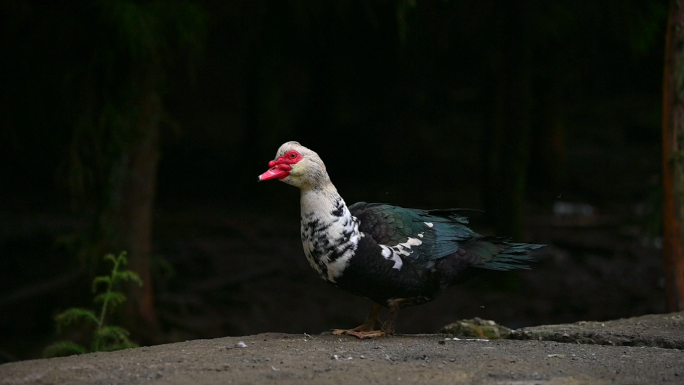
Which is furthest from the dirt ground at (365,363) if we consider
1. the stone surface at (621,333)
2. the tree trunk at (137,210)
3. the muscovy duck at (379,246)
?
the tree trunk at (137,210)

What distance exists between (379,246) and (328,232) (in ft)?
0.96

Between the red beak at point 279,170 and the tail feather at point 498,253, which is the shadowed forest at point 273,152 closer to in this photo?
the tail feather at point 498,253

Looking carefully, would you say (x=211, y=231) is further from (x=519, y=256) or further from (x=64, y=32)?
(x=519, y=256)

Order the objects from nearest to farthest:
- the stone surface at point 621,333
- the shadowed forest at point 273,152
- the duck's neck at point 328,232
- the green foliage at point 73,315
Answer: the duck's neck at point 328,232
the stone surface at point 621,333
the green foliage at point 73,315
the shadowed forest at point 273,152

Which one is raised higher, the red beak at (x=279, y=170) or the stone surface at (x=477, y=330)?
the red beak at (x=279, y=170)

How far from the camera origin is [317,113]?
41.8 ft

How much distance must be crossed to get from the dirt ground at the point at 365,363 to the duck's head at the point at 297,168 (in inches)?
33.4

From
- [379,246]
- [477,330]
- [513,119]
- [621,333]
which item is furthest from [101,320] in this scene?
[513,119]

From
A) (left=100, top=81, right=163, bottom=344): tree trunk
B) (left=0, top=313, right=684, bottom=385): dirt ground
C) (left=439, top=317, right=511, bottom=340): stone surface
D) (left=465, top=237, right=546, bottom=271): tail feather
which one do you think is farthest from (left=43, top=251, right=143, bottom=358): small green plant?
(left=465, top=237, right=546, bottom=271): tail feather

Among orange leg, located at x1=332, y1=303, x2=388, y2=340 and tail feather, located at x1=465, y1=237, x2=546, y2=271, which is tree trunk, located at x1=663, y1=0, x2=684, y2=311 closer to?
tail feather, located at x1=465, y1=237, x2=546, y2=271

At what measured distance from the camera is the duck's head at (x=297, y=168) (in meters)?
4.61

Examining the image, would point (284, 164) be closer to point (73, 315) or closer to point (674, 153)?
point (73, 315)

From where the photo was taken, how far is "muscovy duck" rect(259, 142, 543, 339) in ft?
15.1

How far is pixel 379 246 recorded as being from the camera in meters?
4.69
